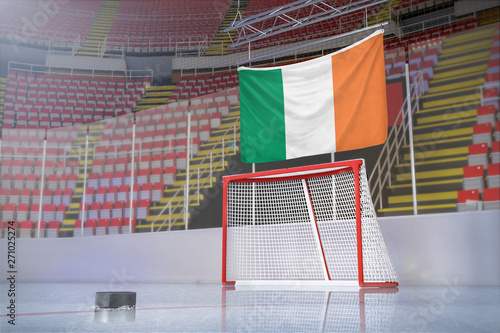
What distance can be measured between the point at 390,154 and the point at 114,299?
3444 millimetres

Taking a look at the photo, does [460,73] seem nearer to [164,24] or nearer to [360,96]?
[360,96]

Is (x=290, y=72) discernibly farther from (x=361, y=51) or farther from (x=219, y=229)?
(x=219, y=229)

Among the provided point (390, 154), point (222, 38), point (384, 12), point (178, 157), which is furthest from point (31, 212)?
point (222, 38)

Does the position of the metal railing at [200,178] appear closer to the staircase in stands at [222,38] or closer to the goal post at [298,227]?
the goal post at [298,227]

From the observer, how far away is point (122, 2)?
54.3ft

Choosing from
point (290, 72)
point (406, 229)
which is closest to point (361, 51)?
point (290, 72)

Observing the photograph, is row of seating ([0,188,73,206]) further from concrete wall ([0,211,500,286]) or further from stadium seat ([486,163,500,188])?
stadium seat ([486,163,500,188])

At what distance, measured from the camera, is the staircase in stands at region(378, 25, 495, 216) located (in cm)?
491

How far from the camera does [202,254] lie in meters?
5.09

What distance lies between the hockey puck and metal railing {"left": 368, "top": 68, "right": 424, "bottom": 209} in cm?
304

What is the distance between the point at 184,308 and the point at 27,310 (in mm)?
820

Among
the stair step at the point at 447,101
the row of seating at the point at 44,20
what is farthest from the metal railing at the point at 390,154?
the row of seating at the point at 44,20

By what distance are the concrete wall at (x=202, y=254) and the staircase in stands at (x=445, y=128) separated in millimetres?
347

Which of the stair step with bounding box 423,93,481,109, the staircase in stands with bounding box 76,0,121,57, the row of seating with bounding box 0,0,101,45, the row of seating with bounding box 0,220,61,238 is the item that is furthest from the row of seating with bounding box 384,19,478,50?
the row of seating with bounding box 0,0,101,45
